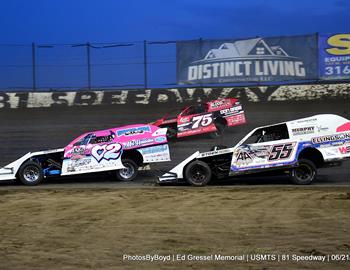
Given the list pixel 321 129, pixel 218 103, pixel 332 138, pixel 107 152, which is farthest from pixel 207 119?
pixel 332 138

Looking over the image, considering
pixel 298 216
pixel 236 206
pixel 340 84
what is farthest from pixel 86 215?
pixel 340 84

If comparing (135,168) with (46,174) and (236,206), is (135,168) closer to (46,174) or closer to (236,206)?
(46,174)

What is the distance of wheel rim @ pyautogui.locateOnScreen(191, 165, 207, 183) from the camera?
14750mm

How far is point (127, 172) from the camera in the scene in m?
16.5

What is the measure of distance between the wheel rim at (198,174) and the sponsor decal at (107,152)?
2.64 meters

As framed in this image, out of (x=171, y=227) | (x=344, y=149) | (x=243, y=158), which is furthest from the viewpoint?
(x=243, y=158)

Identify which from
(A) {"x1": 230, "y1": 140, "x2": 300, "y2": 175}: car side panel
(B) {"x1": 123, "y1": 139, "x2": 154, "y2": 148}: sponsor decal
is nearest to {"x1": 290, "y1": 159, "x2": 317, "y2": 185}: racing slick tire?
(A) {"x1": 230, "y1": 140, "x2": 300, "y2": 175}: car side panel

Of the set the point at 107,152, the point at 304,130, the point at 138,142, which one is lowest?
the point at 107,152

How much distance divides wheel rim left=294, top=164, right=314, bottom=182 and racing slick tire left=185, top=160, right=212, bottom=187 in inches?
93.9

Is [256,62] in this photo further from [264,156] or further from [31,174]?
[31,174]

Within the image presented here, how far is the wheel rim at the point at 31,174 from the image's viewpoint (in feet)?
52.6

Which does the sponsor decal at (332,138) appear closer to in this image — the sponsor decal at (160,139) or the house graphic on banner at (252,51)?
the sponsor decal at (160,139)

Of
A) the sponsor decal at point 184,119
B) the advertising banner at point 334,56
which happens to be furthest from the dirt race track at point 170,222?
the advertising banner at point 334,56

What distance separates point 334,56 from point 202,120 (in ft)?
20.8
